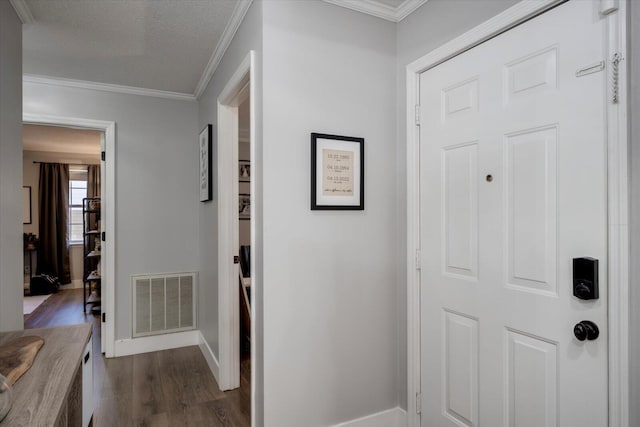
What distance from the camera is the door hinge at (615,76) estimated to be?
1.17 meters

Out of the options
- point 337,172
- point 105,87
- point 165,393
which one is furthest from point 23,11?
point 165,393

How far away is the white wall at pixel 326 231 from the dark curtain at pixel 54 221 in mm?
6421

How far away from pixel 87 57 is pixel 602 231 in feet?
10.9

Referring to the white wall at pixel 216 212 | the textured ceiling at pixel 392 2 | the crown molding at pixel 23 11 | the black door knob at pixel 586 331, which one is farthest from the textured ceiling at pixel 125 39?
the black door knob at pixel 586 331

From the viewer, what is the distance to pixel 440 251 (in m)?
1.88

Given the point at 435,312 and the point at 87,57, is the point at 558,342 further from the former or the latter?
the point at 87,57

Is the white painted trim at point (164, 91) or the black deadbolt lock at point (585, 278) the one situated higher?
the white painted trim at point (164, 91)

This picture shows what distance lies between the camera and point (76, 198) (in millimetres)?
6844

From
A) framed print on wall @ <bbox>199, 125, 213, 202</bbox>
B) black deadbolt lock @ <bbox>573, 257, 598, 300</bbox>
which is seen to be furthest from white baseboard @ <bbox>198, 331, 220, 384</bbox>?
black deadbolt lock @ <bbox>573, 257, 598, 300</bbox>

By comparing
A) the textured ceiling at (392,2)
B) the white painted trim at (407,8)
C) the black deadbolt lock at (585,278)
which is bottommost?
the black deadbolt lock at (585,278)

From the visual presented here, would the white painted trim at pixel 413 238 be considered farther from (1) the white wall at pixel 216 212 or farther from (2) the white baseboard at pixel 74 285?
(2) the white baseboard at pixel 74 285

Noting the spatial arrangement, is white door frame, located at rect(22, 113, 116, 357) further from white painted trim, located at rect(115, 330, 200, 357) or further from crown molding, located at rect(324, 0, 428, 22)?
crown molding, located at rect(324, 0, 428, 22)

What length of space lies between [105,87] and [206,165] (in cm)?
123

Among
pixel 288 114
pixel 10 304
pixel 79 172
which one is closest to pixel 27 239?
pixel 79 172
